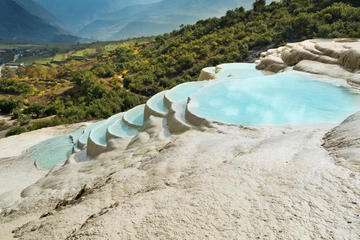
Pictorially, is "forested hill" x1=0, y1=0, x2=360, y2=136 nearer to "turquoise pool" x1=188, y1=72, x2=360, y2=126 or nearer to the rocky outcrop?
"turquoise pool" x1=188, y1=72, x2=360, y2=126

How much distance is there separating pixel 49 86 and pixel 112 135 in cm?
4833

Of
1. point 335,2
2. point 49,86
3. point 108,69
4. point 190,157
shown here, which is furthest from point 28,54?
point 190,157

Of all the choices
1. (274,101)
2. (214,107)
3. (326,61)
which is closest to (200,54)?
(326,61)

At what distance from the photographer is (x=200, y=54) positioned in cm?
3434

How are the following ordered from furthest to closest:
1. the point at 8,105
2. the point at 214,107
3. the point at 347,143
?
1. the point at 8,105
2. the point at 214,107
3. the point at 347,143

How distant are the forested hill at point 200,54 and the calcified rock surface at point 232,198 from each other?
17.1 metres

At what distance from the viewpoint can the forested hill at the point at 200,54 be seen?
23312 millimetres

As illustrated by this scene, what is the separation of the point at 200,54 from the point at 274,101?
88.9 feet

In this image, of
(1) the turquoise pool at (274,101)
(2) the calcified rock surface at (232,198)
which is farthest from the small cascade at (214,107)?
(2) the calcified rock surface at (232,198)

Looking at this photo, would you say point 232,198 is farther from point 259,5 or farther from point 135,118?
point 259,5

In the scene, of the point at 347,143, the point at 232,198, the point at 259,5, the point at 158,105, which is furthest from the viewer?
the point at 259,5

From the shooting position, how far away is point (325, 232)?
2.28 meters

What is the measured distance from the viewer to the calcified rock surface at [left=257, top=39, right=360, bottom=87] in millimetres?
10188

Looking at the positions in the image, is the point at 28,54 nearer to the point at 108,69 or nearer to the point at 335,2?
the point at 108,69
